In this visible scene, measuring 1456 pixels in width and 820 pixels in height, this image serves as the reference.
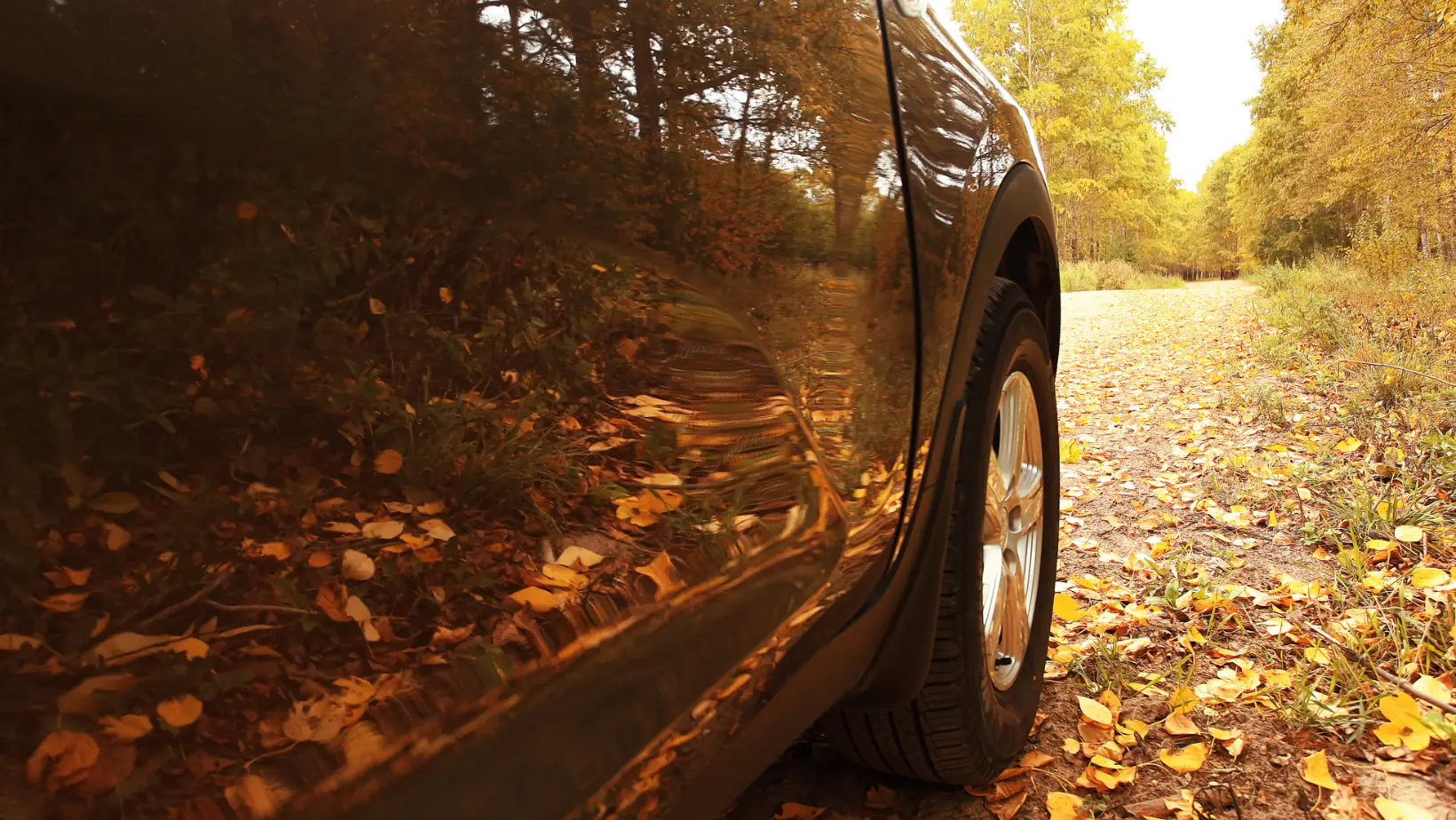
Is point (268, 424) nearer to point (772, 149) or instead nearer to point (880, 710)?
point (772, 149)

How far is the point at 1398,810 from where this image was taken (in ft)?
5.94

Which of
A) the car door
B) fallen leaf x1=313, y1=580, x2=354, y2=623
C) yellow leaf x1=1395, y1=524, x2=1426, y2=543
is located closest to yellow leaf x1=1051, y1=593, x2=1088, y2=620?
yellow leaf x1=1395, y1=524, x2=1426, y2=543

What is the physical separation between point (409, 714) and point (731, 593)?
1.33ft

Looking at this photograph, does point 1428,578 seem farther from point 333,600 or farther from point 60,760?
point 60,760

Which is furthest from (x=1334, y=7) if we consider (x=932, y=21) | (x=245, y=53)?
(x=245, y=53)

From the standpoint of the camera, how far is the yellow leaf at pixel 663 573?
862 millimetres

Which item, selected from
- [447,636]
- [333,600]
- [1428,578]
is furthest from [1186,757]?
[333,600]

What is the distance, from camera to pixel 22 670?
1.56 feet

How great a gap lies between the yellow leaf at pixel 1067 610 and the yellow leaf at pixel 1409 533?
1271mm

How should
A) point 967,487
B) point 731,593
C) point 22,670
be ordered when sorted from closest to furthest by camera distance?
1. point 22,670
2. point 731,593
3. point 967,487

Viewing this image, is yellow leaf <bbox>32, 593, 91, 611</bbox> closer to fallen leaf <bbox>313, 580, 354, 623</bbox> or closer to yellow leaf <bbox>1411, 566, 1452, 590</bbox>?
fallen leaf <bbox>313, 580, 354, 623</bbox>

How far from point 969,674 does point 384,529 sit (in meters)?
1.27

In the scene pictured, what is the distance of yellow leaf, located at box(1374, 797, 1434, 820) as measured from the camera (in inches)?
70.4

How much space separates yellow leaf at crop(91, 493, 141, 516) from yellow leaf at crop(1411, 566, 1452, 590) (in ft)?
11.3
